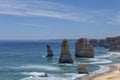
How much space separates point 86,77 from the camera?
6462 centimetres

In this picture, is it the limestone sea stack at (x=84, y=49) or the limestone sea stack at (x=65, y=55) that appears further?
the limestone sea stack at (x=84, y=49)

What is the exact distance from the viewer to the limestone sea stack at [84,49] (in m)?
111

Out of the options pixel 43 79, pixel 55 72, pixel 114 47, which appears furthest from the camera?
pixel 114 47

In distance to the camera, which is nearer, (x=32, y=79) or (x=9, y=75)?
(x=32, y=79)

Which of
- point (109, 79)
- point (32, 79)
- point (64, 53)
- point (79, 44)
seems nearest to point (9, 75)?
point (32, 79)

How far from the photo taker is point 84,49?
110625 millimetres

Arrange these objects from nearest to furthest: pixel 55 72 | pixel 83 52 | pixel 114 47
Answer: pixel 55 72 < pixel 83 52 < pixel 114 47

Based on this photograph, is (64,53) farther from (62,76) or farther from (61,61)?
(62,76)

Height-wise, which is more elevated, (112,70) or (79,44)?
(79,44)

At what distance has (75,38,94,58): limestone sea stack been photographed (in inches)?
4355

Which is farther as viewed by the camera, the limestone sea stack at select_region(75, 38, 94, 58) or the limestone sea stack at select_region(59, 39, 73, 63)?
the limestone sea stack at select_region(75, 38, 94, 58)

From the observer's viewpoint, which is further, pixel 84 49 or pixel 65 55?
pixel 84 49

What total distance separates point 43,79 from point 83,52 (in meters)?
51.1

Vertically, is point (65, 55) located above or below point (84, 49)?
below
